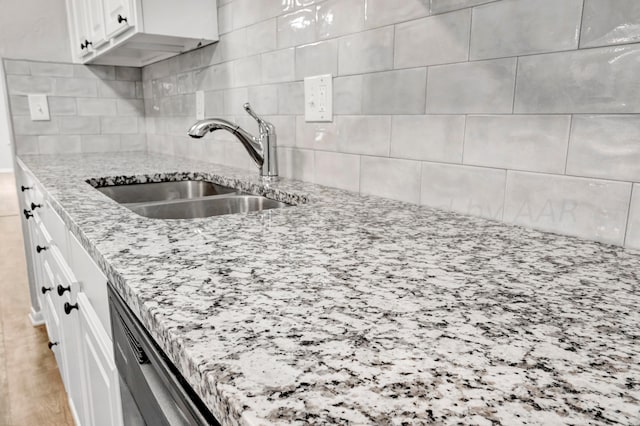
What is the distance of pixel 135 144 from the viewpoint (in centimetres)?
263

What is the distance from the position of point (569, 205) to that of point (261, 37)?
1.17 m

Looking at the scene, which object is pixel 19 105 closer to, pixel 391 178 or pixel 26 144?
pixel 26 144

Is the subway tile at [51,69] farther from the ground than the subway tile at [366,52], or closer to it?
farther from the ground

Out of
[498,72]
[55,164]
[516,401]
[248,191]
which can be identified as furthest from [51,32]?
[516,401]

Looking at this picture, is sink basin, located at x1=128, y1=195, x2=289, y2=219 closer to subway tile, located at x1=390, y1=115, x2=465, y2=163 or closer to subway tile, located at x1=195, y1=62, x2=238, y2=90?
subway tile, located at x1=390, y1=115, x2=465, y2=163

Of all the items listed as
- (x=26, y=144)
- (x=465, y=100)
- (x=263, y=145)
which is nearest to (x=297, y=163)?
(x=263, y=145)

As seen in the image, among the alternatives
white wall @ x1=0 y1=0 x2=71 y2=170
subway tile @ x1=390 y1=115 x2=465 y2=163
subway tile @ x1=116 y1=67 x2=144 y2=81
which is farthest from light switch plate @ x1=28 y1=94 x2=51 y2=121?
subway tile @ x1=390 y1=115 x2=465 y2=163

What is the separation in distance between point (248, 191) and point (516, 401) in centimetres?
116

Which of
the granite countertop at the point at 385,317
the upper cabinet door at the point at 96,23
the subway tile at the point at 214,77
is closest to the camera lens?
the granite countertop at the point at 385,317

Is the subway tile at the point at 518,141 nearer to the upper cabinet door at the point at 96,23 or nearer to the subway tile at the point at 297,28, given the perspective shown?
the subway tile at the point at 297,28

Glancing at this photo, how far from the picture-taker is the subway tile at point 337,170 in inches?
48.2

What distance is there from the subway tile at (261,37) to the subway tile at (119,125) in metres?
1.28

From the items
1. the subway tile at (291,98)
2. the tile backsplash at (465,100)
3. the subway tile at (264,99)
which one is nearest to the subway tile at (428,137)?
the tile backsplash at (465,100)

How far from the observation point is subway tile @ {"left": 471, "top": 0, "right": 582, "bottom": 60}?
28.9 inches
